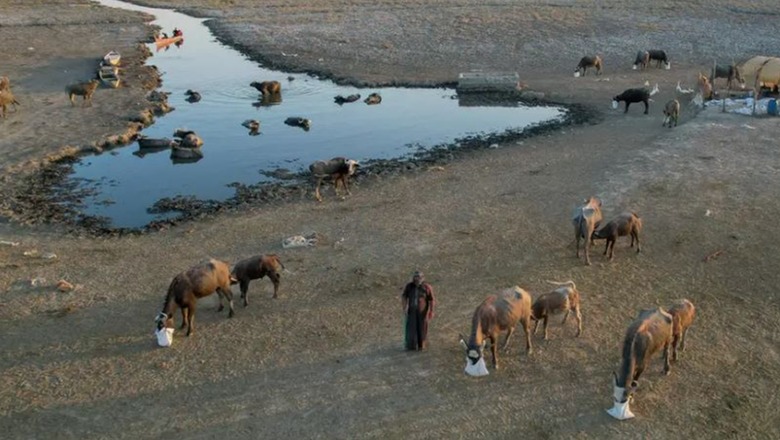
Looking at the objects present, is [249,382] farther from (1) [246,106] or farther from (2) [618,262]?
(1) [246,106]

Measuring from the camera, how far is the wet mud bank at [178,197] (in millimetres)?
20531

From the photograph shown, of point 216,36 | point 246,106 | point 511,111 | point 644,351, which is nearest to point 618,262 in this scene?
point 644,351

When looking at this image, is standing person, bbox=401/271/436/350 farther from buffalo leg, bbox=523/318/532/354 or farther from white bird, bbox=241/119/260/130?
white bird, bbox=241/119/260/130

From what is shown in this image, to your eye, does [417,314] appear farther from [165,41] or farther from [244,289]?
[165,41]

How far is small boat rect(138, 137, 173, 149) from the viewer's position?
27828 mm

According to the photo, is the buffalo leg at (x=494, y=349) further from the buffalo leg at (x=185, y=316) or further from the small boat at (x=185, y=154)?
the small boat at (x=185, y=154)

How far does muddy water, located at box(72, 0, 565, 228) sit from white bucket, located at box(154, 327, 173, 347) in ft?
26.7

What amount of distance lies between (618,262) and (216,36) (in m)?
41.6

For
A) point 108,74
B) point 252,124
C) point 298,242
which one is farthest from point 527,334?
point 108,74

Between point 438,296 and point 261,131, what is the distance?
668 inches

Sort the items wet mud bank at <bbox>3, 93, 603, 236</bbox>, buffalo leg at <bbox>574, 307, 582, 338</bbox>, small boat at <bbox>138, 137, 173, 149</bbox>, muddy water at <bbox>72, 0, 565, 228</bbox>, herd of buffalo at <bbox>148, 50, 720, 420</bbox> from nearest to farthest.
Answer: herd of buffalo at <bbox>148, 50, 720, 420</bbox> < buffalo leg at <bbox>574, 307, 582, 338</bbox> < wet mud bank at <bbox>3, 93, 603, 236</bbox> < muddy water at <bbox>72, 0, 565, 228</bbox> < small boat at <bbox>138, 137, 173, 149</bbox>

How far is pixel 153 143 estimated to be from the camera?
27.8m

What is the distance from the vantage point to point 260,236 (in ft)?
62.2

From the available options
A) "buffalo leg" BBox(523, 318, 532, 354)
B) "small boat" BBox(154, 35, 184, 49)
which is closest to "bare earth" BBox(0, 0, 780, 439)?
"buffalo leg" BBox(523, 318, 532, 354)
